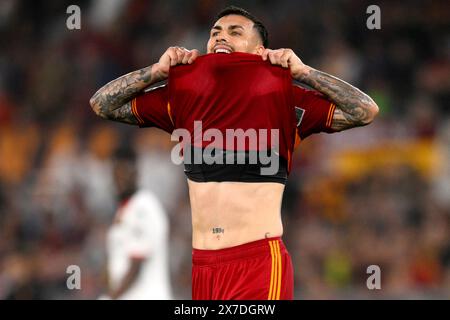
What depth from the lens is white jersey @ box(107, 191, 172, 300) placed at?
7.78 m

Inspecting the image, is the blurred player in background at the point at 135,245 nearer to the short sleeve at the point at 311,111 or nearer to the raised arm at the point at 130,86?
the raised arm at the point at 130,86

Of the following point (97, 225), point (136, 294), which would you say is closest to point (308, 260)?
point (97, 225)

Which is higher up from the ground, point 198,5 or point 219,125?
point 198,5

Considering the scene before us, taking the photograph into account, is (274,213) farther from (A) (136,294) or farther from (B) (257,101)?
(A) (136,294)

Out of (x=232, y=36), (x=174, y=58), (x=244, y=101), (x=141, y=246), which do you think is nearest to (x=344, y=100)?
(x=244, y=101)

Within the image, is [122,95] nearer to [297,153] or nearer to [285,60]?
[285,60]

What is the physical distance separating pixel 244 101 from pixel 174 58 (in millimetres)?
466

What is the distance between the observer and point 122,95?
5.42 metres

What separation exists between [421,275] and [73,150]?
459cm

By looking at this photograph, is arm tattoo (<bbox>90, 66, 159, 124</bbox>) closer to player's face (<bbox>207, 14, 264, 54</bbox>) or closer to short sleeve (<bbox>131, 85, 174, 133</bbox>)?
short sleeve (<bbox>131, 85, 174, 133</bbox>)

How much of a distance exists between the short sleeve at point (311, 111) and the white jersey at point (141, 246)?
285 centimetres

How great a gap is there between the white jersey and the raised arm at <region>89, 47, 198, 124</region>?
242 cm

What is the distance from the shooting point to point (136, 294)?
25.5ft

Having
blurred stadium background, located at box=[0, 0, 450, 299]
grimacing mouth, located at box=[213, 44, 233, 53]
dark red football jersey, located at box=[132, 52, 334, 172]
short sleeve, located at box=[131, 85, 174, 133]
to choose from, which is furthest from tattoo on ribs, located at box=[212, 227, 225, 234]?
blurred stadium background, located at box=[0, 0, 450, 299]
